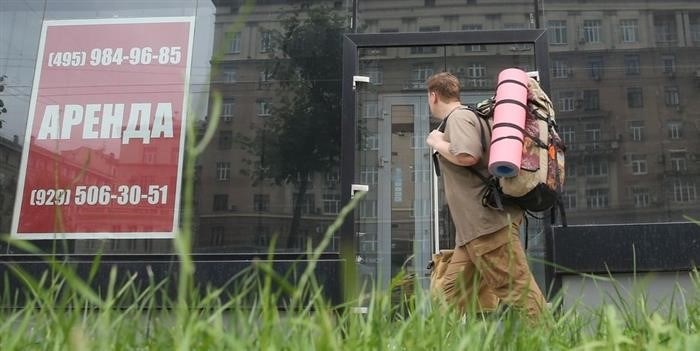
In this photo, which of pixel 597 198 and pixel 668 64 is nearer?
pixel 597 198

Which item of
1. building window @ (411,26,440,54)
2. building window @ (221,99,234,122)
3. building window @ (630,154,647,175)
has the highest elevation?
building window @ (411,26,440,54)

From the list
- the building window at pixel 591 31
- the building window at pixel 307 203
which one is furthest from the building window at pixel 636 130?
the building window at pixel 307 203

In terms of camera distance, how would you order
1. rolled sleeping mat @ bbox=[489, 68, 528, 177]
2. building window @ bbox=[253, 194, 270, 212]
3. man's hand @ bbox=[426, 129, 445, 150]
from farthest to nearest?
building window @ bbox=[253, 194, 270, 212], man's hand @ bbox=[426, 129, 445, 150], rolled sleeping mat @ bbox=[489, 68, 528, 177]

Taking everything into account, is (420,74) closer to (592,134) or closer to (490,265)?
(592,134)

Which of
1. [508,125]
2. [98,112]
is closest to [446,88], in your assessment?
[508,125]

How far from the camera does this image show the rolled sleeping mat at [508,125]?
3035mm

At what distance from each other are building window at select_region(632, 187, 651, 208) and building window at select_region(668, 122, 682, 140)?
1.41 feet

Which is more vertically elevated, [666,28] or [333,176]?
[666,28]

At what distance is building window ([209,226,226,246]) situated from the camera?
15.0 ft

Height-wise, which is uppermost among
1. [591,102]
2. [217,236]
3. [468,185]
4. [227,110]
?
[591,102]

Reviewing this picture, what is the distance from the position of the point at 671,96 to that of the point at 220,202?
3213 mm

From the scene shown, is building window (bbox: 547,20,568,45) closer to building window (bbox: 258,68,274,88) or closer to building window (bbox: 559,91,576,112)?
building window (bbox: 559,91,576,112)

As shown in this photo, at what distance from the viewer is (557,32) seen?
16.0ft

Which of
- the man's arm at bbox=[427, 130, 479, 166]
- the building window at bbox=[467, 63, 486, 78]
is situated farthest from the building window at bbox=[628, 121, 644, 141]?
the man's arm at bbox=[427, 130, 479, 166]
